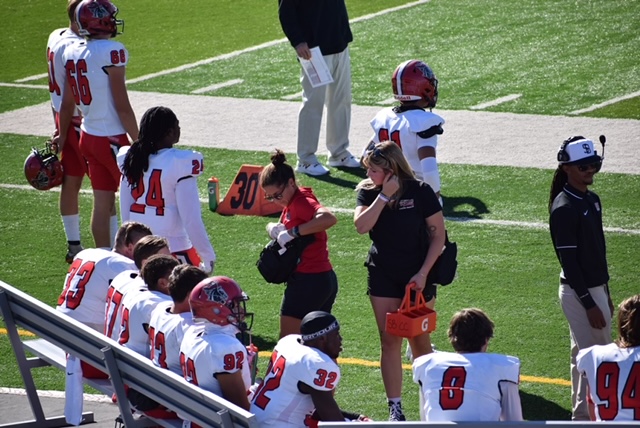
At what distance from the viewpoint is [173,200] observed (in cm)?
732

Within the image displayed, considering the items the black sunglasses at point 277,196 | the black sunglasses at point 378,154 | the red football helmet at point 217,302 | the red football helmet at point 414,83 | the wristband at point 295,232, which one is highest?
the red football helmet at point 414,83

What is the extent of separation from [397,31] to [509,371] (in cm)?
1337

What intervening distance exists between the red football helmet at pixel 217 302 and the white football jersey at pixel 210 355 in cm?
5

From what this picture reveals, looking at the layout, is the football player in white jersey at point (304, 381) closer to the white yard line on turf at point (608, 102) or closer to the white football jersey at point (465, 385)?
the white football jersey at point (465, 385)

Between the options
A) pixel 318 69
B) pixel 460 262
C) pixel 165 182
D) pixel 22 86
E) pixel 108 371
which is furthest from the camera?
pixel 22 86

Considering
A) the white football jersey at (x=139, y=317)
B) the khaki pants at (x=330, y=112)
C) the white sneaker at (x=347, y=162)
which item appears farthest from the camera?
the white sneaker at (x=347, y=162)

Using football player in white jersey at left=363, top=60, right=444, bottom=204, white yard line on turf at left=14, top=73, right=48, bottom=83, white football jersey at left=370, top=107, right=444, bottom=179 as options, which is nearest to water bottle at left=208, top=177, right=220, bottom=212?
football player in white jersey at left=363, top=60, right=444, bottom=204

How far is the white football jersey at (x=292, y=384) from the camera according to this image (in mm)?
5363

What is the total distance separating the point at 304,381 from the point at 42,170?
4787 mm

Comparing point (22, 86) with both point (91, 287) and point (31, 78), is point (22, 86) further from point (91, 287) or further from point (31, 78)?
point (91, 287)

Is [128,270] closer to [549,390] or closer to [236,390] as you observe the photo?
[236,390]

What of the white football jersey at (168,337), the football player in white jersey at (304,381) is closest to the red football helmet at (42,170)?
the white football jersey at (168,337)

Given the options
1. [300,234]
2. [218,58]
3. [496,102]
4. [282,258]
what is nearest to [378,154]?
[300,234]

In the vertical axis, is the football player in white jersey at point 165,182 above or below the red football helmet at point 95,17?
below
